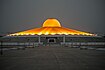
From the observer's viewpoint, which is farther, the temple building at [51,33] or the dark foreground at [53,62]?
the temple building at [51,33]

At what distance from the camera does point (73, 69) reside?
10016mm

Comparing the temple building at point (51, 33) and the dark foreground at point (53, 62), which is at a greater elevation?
the temple building at point (51, 33)

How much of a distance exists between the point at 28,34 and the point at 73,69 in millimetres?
25057

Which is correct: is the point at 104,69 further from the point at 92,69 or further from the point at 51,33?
the point at 51,33

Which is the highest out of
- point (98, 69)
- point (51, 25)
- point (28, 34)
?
point (51, 25)

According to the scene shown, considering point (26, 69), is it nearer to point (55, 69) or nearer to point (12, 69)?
point (12, 69)

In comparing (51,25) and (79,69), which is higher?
(51,25)

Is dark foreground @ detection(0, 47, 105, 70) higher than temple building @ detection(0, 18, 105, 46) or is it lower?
lower

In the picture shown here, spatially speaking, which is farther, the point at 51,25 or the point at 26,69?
the point at 51,25

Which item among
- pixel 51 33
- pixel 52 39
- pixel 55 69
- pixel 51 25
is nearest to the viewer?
pixel 55 69

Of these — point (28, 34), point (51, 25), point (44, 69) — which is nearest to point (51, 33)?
point (28, 34)

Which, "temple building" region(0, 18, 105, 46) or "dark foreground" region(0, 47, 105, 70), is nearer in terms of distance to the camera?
"dark foreground" region(0, 47, 105, 70)

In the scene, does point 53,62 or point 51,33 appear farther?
point 51,33

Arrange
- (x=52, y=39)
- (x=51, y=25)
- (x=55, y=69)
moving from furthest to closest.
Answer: (x=52, y=39)
(x=51, y=25)
(x=55, y=69)
